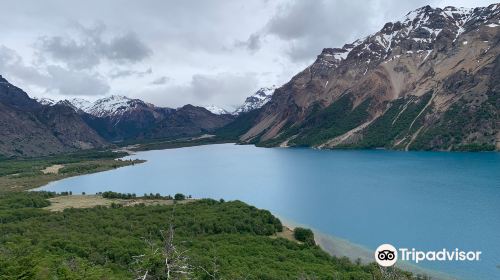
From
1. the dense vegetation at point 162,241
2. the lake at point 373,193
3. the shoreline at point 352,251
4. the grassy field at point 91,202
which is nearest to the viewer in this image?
the dense vegetation at point 162,241

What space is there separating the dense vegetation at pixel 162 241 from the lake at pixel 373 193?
11.0 m

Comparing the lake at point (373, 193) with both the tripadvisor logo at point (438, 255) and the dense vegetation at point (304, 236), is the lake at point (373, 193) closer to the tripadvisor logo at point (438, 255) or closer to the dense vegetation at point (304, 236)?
the tripadvisor logo at point (438, 255)

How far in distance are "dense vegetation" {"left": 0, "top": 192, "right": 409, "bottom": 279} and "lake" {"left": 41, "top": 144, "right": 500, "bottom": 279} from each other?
11.0 meters

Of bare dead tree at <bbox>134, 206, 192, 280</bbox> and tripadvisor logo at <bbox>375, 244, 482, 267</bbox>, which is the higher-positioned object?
bare dead tree at <bbox>134, 206, 192, 280</bbox>

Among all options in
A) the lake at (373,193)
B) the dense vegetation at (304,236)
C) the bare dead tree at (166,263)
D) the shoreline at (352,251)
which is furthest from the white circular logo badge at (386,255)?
the dense vegetation at (304,236)

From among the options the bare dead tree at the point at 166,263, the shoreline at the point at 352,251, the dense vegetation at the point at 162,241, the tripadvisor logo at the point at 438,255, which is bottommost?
the shoreline at the point at 352,251

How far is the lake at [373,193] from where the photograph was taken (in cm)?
6781

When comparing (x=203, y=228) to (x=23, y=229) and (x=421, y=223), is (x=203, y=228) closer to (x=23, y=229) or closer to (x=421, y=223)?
(x=23, y=229)

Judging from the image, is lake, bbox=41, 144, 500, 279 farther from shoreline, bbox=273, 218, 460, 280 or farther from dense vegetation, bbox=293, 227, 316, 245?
dense vegetation, bbox=293, 227, 316, 245

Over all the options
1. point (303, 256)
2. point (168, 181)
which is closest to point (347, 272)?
point (303, 256)

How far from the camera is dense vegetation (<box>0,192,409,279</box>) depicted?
43.0m

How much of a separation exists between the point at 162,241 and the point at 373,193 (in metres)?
83.6

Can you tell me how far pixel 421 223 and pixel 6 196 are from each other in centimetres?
9586

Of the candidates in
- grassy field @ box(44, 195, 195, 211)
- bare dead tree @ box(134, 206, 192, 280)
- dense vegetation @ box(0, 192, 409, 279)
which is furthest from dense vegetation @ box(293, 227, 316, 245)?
bare dead tree @ box(134, 206, 192, 280)
